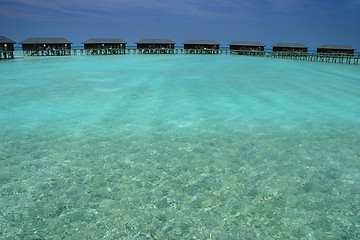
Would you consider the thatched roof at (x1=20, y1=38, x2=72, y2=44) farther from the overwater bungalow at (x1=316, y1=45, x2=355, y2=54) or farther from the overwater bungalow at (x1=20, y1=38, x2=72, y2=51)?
the overwater bungalow at (x1=316, y1=45, x2=355, y2=54)

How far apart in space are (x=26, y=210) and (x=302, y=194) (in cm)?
516

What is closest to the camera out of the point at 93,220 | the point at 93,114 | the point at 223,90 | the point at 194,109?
the point at 93,220

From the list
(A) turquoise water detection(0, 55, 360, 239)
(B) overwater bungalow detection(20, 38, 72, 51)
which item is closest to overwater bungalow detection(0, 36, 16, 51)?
(B) overwater bungalow detection(20, 38, 72, 51)

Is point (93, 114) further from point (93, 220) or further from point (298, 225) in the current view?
point (298, 225)

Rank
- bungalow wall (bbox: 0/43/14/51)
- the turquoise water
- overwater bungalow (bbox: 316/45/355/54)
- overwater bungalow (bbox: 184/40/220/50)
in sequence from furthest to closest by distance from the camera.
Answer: overwater bungalow (bbox: 184/40/220/50), overwater bungalow (bbox: 316/45/355/54), bungalow wall (bbox: 0/43/14/51), the turquoise water

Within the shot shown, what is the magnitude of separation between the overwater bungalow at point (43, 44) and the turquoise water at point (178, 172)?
157 feet

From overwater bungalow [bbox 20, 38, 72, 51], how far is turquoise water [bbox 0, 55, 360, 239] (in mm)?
47886

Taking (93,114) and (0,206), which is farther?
(93,114)

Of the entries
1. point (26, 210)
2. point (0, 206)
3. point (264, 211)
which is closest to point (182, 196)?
point (264, 211)

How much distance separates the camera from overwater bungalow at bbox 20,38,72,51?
53122mm


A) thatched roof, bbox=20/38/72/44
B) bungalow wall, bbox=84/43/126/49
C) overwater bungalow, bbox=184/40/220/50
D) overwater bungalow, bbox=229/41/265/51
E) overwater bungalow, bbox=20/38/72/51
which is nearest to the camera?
thatched roof, bbox=20/38/72/44

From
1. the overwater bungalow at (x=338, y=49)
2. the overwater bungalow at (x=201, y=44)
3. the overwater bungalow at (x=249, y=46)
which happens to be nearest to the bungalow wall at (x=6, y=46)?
the overwater bungalow at (x=201, y=44)

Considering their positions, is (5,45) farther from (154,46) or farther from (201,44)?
(201,44)

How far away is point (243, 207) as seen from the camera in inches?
189
